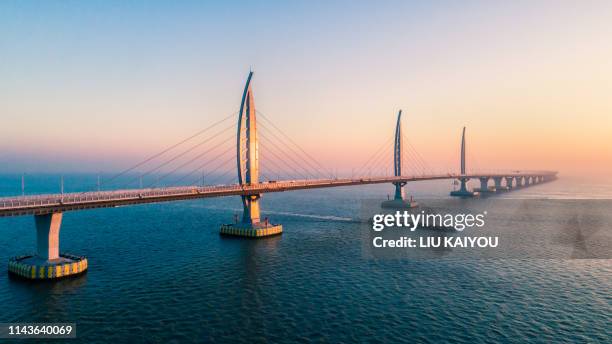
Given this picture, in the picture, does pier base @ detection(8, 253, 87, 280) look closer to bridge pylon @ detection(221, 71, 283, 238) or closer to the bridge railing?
the bridge railing

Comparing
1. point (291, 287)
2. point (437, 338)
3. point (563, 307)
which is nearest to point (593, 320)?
point (563, 307)

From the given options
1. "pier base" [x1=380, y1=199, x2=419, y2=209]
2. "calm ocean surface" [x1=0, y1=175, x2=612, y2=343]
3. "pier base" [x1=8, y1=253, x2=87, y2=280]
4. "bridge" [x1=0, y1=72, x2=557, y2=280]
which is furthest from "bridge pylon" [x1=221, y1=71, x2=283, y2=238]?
"pier base" [x1=380, y1=199, x2=419, y2=209]

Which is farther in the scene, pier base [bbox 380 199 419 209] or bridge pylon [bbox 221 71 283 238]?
pier base [bbox 380 199 419 209]

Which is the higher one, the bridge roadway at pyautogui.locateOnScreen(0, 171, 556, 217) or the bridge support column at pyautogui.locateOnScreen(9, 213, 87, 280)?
the bridge roadway at pyautogui.locateOnScreen(0, 171, 556, 217)

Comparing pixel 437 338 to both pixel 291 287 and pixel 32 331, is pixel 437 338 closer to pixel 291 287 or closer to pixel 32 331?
pixel 291 287

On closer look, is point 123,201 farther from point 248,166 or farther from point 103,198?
point 248,166

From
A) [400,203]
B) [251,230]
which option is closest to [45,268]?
[251,230]

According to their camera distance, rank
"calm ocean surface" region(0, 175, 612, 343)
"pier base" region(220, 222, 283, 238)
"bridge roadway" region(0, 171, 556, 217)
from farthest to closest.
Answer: "pier base" region(220, 222, 283, 238) → "bridge roadway" region(0, 171, 556, 217) → "calm ocean surface" region(0, 175, 612, 343)

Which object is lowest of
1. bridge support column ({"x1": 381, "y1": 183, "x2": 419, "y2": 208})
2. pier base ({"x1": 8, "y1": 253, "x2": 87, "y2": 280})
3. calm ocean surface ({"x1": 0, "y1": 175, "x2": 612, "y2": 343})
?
calm ocean surface ({"x1": 0, "y1": 175, "x2": 612, "y2": 343})
